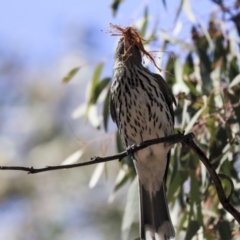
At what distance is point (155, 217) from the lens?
3844 mm

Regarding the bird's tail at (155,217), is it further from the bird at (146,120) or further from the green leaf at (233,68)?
the green leaf at (233,68)

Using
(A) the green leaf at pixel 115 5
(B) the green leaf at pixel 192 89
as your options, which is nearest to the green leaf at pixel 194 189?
(B) the green leaf at pixel 192 89

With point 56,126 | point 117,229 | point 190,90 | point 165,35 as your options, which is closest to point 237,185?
point 190,90

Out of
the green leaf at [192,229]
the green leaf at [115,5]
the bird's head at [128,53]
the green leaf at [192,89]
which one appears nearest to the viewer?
the bird's head at [128,53]

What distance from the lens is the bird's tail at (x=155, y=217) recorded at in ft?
12.3

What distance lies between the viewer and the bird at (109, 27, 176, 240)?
371 cm

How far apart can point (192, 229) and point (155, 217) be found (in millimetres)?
297

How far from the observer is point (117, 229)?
22.7 ft

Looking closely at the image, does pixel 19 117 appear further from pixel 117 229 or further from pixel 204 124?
pixel 204 124

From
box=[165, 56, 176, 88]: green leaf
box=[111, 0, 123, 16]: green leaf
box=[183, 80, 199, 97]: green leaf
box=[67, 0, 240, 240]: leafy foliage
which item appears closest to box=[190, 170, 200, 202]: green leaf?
box=[67, 0, 240, 240]: leafy foliage

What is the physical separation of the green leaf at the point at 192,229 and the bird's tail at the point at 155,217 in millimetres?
223

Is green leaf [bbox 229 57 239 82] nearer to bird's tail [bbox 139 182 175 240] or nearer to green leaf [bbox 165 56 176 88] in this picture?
green leaf [bbox 165 56 176 88]

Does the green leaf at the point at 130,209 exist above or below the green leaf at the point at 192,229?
above

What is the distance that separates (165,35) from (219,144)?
2.74 ft
